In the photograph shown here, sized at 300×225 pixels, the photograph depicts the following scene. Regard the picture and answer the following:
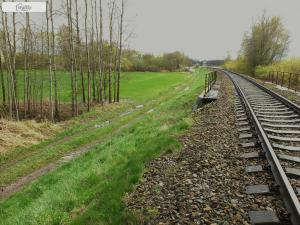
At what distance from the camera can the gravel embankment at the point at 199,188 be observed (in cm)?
472

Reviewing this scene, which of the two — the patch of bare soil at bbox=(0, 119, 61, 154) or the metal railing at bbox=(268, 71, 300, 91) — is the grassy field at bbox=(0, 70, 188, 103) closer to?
the patch of bare soil at bbox=(0, 119, 61, 154)

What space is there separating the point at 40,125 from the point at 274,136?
16653 mm

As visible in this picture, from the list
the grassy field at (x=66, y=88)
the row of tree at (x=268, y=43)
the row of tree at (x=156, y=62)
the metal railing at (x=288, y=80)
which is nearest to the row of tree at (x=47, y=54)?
the grassy field at (x=66, y=88)

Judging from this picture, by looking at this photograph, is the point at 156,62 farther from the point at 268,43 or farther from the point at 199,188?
the point at 199,188

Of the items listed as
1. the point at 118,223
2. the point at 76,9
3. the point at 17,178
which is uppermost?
the point at 76,9

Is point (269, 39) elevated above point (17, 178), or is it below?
above

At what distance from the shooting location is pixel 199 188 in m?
5.63

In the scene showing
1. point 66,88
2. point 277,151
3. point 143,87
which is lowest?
point 143,87

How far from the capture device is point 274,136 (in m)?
8.42

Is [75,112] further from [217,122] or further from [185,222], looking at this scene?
[185,222]

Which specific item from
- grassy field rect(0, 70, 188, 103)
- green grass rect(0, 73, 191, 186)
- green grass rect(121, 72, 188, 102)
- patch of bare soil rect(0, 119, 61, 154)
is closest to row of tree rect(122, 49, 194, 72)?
green grass rect(121, 72, 188, 102)

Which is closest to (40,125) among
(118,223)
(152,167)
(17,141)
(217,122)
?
(17,141)

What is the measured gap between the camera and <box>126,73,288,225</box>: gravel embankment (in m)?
4.72

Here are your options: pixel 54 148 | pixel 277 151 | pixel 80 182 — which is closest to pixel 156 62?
pixel 54 148
